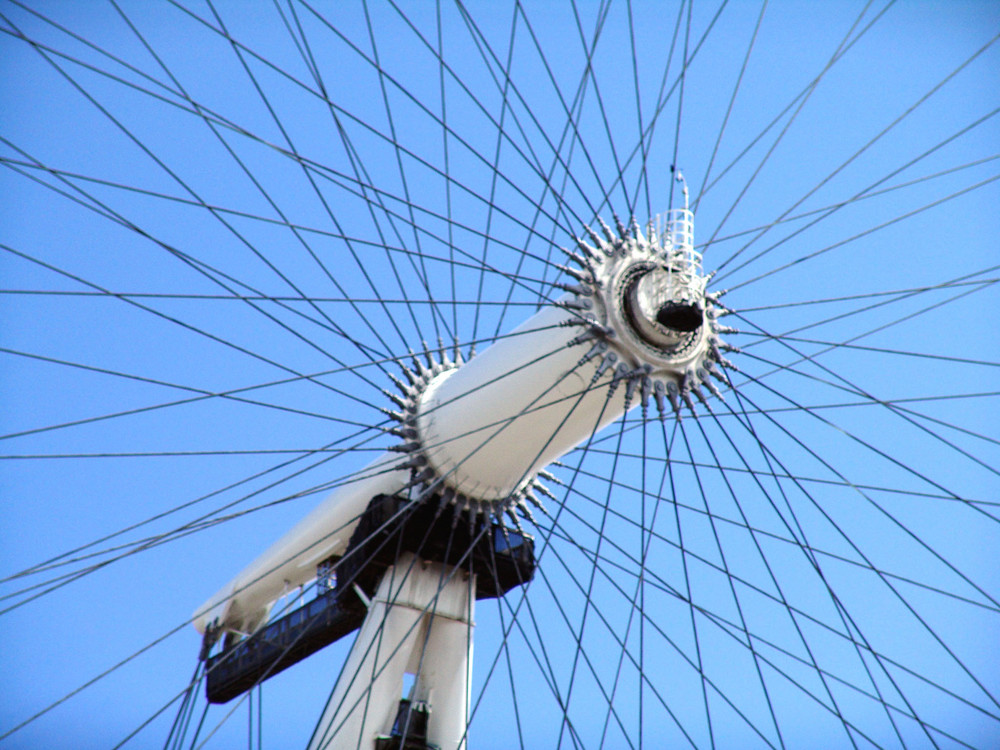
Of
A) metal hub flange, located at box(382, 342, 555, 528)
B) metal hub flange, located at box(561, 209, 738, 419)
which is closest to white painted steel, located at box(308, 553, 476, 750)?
metal hub flange, located at box(382, 342, 555, 528)

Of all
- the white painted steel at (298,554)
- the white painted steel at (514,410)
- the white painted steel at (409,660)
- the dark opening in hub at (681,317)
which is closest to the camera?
the dark opening in hub at (681,317)

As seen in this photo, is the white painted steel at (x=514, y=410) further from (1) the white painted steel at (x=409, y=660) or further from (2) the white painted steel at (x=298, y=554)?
(1) the white painted steel at (x=409, y=660)

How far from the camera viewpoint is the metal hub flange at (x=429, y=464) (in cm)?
986

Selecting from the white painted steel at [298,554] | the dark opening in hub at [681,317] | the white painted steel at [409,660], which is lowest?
the white painted steel at [409,660]

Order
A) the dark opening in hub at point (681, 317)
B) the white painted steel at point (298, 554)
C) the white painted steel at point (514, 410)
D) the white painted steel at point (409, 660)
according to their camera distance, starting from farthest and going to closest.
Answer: the white painted steel at point (298, 554)
the white painted steel at point (409, 660)
the white painted steel at point (514, 410)
the dark opening in hub at point (681, 317)

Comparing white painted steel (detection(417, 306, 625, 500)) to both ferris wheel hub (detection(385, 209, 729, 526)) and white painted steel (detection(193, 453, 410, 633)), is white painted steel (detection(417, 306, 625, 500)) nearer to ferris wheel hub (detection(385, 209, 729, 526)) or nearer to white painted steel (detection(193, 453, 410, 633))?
ferris wheel hub (detection(385, 209, 729, 526))

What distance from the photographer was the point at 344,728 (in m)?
9.50

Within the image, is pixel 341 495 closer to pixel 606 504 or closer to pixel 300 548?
pixel 300 548

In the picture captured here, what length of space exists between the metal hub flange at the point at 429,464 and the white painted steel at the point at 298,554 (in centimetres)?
25

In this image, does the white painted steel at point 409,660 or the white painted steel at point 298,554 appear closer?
the white painted steel at point 409,660

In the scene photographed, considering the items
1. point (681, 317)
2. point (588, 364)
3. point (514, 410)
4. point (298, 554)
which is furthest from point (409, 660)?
point (681, 317)

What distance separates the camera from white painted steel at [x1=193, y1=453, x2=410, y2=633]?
1051 centimetres

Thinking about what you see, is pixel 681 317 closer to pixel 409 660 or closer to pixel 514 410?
pixel 514 410

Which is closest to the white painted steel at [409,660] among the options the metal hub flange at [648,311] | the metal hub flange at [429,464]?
the metal hub flange at [429,464]
